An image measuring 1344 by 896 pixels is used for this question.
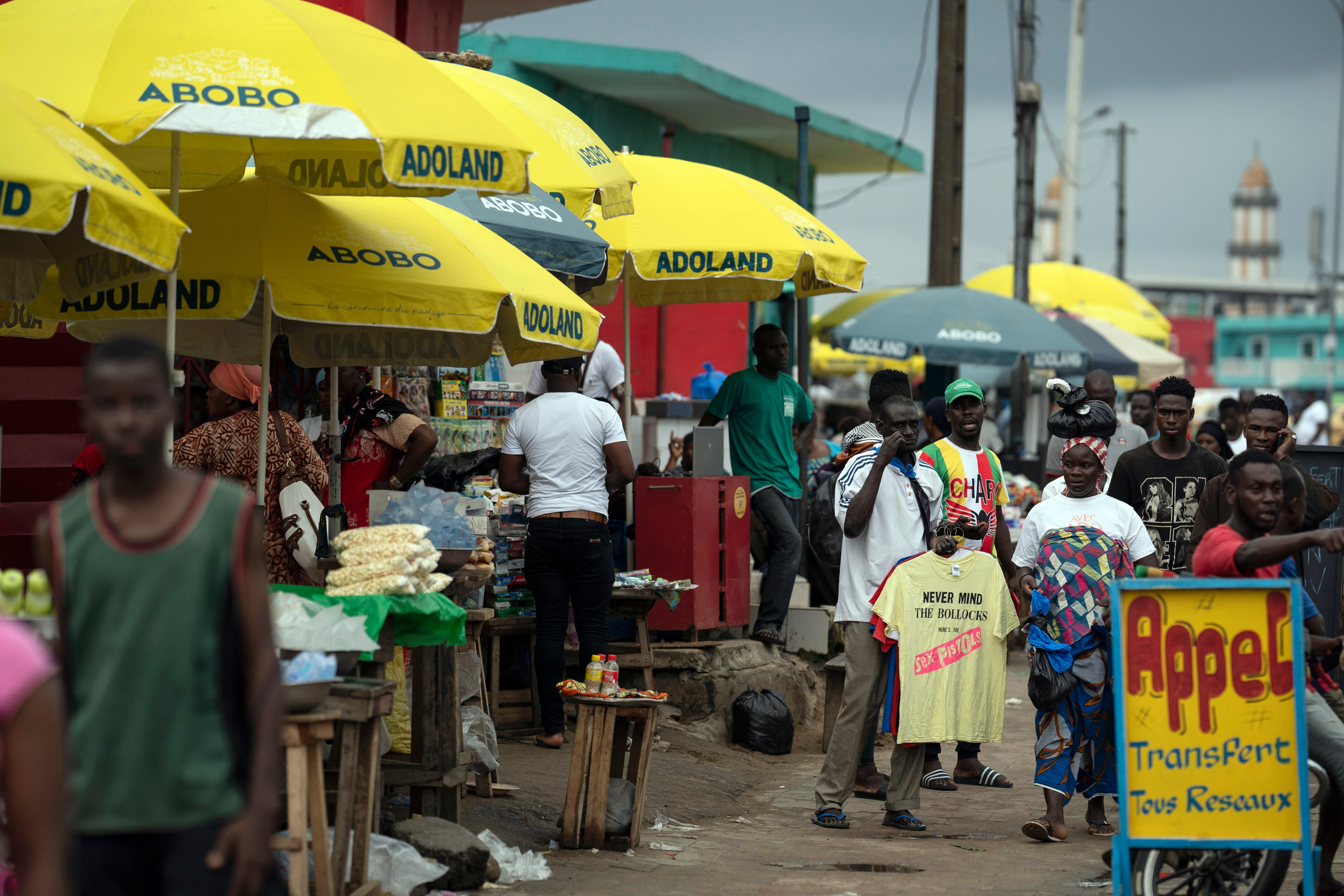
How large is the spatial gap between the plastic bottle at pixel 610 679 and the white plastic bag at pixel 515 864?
0.81m

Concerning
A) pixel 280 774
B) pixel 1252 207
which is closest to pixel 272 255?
pixel 280 774

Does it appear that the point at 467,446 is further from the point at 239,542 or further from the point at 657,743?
the point at 239,542

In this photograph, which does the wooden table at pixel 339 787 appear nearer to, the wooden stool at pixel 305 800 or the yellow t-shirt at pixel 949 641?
the wooden stool at pixel 305 800

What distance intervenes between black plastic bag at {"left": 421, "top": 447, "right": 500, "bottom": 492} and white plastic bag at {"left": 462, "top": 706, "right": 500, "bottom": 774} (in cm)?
208

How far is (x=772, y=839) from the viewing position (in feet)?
23.5

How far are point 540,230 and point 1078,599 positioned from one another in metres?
3.52

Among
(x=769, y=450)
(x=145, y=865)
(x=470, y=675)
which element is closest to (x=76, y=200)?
(x=145, y=865)

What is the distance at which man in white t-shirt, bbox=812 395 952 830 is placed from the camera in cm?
718

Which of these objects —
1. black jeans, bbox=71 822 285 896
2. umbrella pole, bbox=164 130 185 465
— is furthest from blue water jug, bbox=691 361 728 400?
black jeans, bbox=71 822 285 896

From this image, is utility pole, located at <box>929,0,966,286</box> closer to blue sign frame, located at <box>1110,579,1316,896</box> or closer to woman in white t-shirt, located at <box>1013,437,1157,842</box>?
woman in white t-shirt, located at <box>1013,437,1157,842</box>

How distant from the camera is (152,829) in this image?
2.90 metres

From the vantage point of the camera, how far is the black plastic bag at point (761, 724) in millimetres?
9328

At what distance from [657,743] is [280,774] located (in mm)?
3889

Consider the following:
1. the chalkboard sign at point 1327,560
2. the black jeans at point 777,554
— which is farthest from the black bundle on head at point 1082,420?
the black jeans at point 777,554
